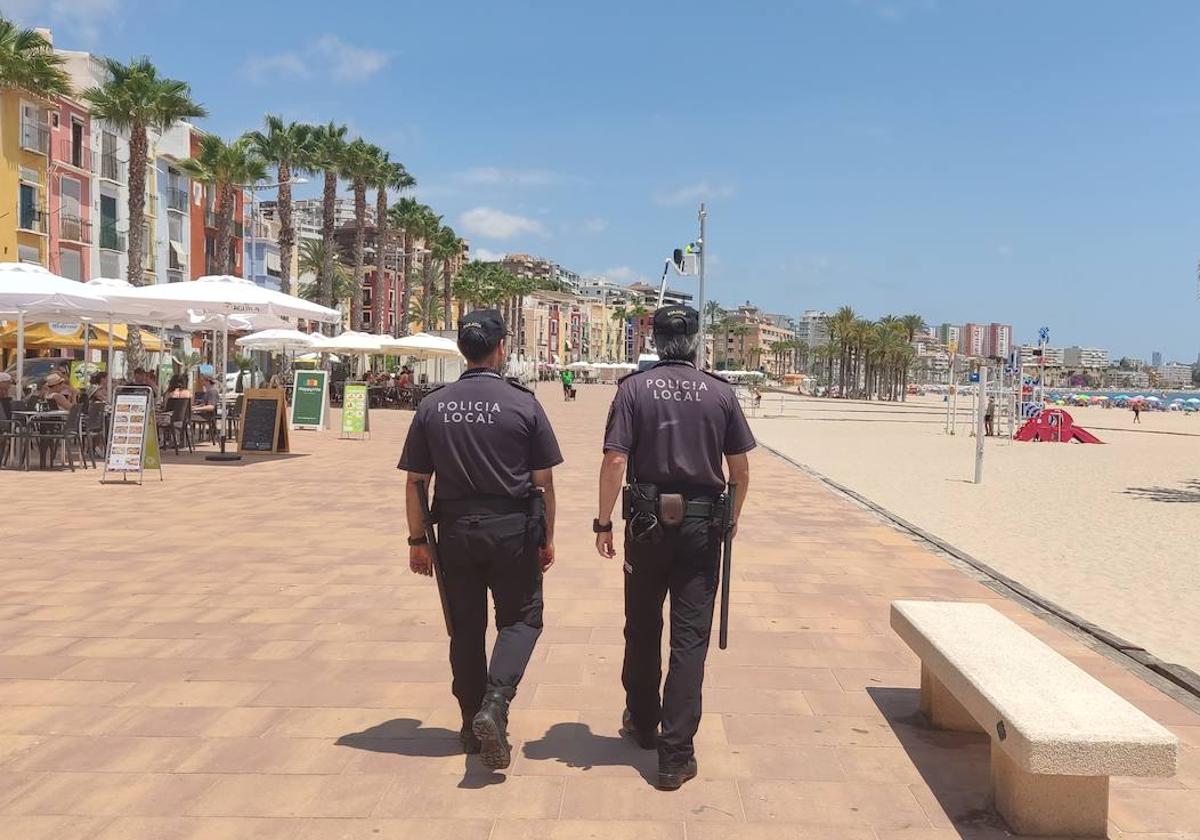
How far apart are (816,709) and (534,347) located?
430 ft

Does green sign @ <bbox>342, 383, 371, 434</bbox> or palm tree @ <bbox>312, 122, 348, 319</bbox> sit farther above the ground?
palm tree @ <bbox>312, 122, 348, 319</bbox>

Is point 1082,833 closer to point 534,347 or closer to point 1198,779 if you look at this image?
point 1198,779

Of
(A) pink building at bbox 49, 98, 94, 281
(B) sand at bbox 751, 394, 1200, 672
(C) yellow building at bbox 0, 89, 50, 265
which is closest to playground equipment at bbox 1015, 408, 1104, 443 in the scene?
(B) sand at bbox 751, 394, 1200, 672

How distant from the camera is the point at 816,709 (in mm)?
4383

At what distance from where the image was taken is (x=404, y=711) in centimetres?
423

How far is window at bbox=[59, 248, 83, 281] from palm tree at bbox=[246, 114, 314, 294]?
22.7ft

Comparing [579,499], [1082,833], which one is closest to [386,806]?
[1082,833]

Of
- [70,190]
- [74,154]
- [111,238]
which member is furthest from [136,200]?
[111,238]

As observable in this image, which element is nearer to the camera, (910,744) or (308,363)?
(910,744)

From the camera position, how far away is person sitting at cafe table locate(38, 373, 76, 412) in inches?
551

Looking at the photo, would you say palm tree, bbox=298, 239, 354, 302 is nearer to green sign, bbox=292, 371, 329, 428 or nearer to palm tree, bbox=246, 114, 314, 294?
palm tree, bbox=246, 114, 314, 294

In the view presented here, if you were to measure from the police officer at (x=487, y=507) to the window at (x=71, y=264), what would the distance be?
3533cm

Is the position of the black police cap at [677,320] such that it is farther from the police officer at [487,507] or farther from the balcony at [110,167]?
the balcony at [110,167]

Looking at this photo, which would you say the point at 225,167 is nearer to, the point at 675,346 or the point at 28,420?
the point at 28,420
